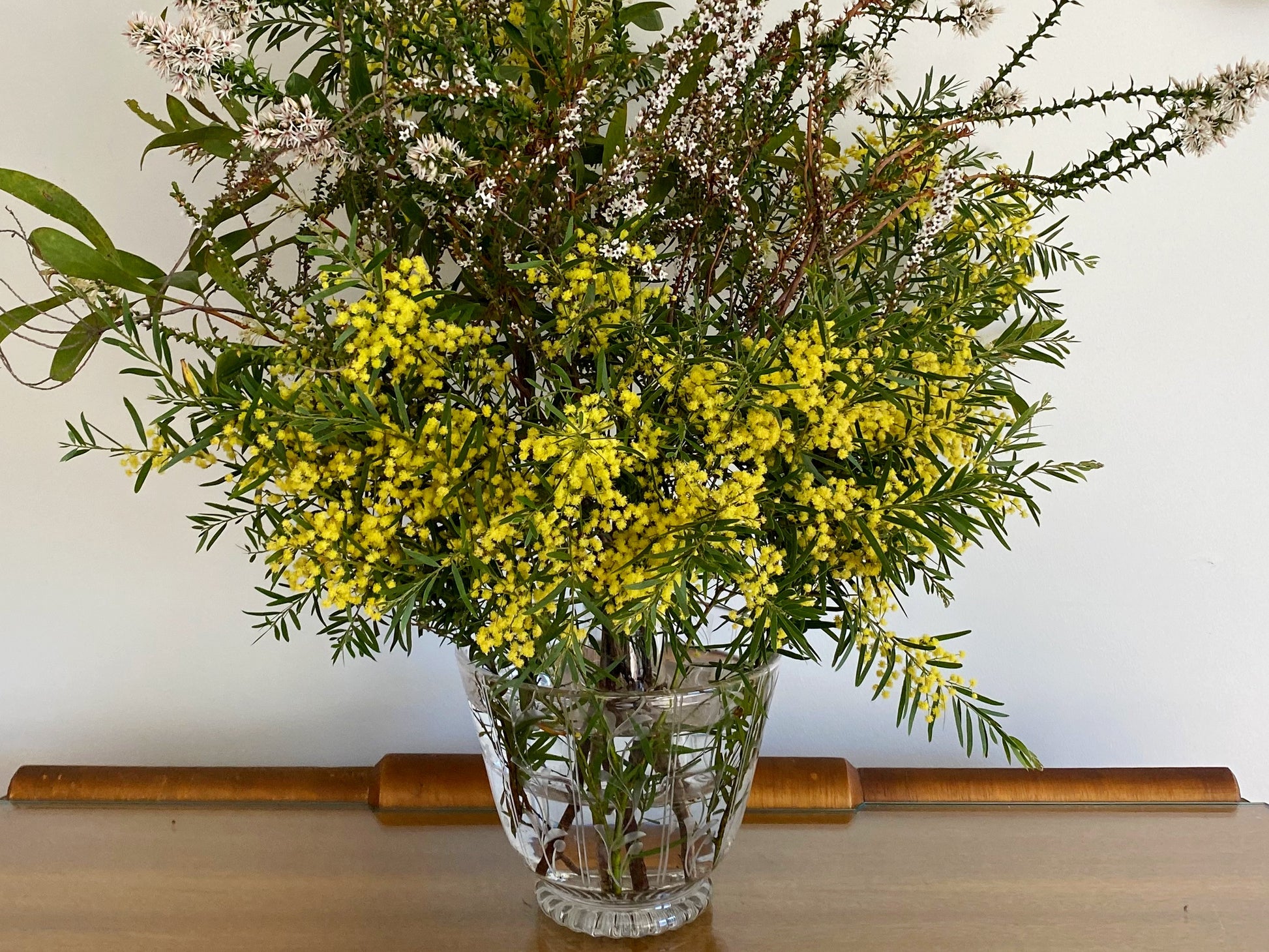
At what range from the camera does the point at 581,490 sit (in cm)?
56

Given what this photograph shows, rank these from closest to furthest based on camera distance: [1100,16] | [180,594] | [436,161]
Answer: [436,161] → [1100,16] → [180,594]

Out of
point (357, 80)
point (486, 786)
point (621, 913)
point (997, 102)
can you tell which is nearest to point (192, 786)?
point (486, 786)

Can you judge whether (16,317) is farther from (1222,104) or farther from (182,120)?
(1222,104)

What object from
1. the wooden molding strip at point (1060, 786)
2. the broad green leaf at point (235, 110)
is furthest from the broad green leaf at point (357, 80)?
the wooden molding strip at point (1060, 786)

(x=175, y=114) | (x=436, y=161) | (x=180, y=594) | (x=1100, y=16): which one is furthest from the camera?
(x=180, y=594)

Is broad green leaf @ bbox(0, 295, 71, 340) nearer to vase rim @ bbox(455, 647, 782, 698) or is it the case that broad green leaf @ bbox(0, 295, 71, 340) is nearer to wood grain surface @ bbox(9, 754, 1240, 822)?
vase rim @ bbox(455, 647, 782, 698)

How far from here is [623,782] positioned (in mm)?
666

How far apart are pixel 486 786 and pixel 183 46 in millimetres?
→ 668

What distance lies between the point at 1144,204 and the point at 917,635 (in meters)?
0.46

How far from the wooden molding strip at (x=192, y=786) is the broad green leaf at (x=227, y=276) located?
51cm

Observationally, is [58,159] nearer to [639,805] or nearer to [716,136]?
[716,136]

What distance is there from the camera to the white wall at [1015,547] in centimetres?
92

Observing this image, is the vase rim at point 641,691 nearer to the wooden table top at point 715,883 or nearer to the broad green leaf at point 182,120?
the wooden table top at point 715,883

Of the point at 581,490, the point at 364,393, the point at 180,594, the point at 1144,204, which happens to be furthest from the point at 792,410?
the point at 180,594
